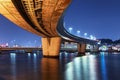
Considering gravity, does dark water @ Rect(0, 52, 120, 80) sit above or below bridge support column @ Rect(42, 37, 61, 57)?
below

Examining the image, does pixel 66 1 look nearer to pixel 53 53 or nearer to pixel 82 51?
pixel 53 53

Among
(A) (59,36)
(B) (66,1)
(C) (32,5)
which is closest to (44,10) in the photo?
(C) (32,5)

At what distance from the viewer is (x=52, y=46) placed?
93.6m

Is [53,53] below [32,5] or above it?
below

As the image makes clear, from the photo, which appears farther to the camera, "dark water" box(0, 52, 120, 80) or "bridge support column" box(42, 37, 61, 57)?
"bridge support column" box(42, 37, 61, 57)

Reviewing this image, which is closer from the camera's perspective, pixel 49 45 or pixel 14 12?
pixel 14 12

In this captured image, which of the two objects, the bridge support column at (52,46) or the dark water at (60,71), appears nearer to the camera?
the dark water at (60,71)

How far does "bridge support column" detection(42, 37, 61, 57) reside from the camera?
9174 cm

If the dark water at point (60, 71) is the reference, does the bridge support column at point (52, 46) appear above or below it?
above

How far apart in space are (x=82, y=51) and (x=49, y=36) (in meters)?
67.7

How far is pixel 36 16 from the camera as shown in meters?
48.9

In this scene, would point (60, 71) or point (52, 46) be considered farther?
point (52, 46)

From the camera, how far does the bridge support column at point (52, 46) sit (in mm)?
91744

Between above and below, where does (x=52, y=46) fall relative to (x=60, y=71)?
above
